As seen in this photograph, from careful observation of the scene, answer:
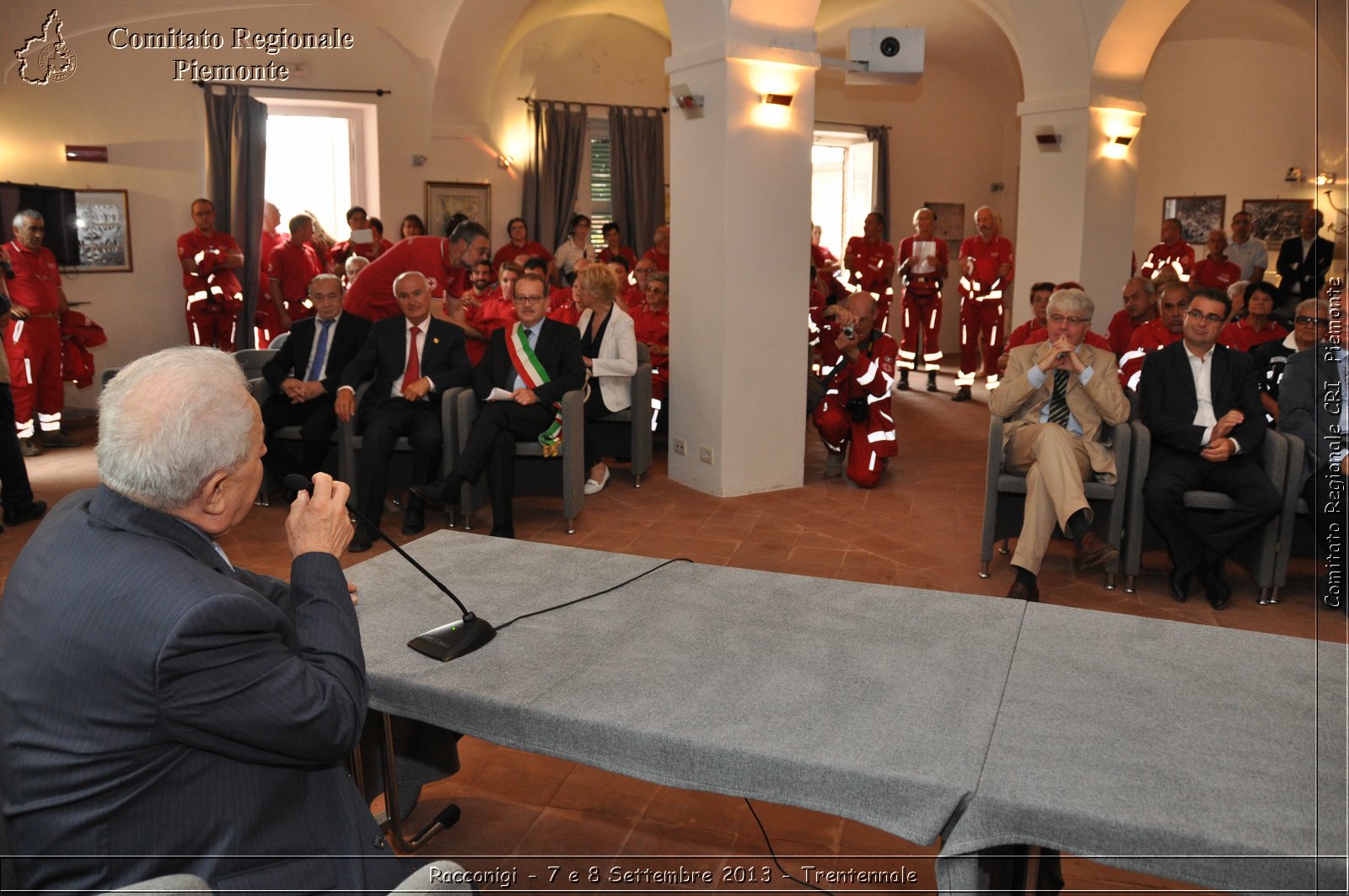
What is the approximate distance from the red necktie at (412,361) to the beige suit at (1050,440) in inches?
117

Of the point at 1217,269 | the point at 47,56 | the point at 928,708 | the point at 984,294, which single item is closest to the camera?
the point at 928,708

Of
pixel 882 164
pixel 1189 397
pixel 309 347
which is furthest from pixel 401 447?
pixel 882 164

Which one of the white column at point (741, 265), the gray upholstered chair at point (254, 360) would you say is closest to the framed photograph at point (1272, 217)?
the white column at point (741, 265)

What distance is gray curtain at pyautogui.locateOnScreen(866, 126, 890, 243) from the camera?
12.6m

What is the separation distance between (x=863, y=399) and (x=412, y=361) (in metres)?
2.71

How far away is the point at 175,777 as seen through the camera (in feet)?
4.59

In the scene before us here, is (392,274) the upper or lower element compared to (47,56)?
lower

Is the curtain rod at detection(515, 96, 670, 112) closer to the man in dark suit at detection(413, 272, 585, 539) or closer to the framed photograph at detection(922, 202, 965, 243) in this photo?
the framed photograph at detection(922, 202, 965, 243)

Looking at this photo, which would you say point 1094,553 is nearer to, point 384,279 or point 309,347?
point 309,347

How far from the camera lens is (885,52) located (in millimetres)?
6969

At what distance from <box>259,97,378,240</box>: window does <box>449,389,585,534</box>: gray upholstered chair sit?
567 cm

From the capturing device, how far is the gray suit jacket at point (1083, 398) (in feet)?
14.7

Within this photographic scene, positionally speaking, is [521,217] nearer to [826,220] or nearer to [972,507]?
[826,220]

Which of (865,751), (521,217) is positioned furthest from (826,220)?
(865,751)
